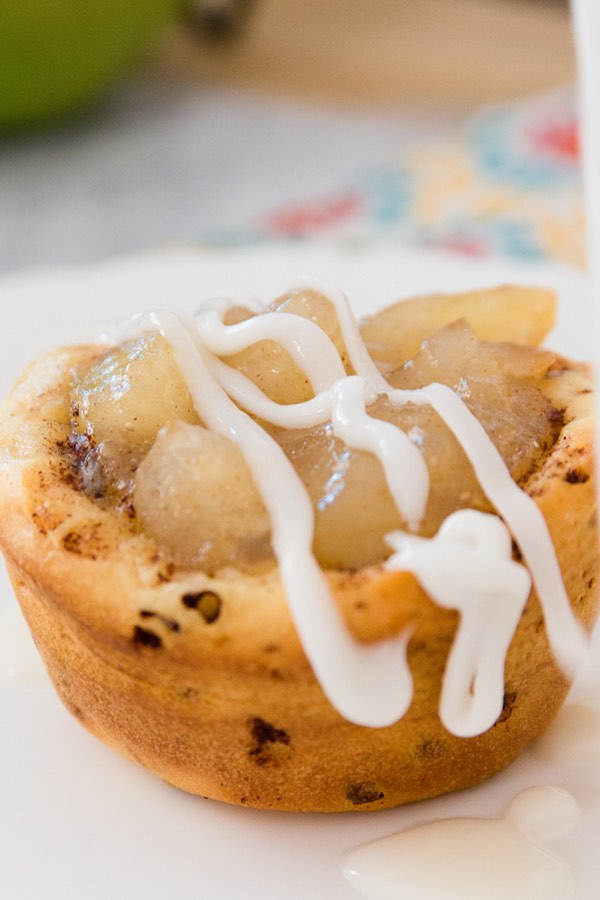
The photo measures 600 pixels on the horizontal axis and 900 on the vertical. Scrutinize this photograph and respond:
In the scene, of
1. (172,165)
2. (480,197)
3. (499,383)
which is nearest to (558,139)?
(480,197)

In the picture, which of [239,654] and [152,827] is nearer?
[239,654]

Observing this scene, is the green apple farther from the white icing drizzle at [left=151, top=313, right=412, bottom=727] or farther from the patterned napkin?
the white icing drizzle at [left=151, top=313, right=412, bottom=727]

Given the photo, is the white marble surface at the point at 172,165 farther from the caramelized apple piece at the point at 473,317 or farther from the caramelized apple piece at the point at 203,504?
the caramelized apple piece at the point at 203,504

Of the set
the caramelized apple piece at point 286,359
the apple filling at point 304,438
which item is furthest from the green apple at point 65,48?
the caramelized apple piece at point 286,359

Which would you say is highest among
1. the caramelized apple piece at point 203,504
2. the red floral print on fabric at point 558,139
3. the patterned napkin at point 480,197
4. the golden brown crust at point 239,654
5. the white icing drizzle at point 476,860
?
the caramelized apple piece at point 203,504

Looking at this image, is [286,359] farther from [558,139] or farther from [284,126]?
[284,126]

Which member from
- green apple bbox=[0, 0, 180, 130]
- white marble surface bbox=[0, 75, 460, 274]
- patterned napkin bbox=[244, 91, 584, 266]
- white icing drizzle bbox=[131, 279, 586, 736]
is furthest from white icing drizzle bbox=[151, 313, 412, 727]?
green apple bbox=[0, 0, 180, 130]
